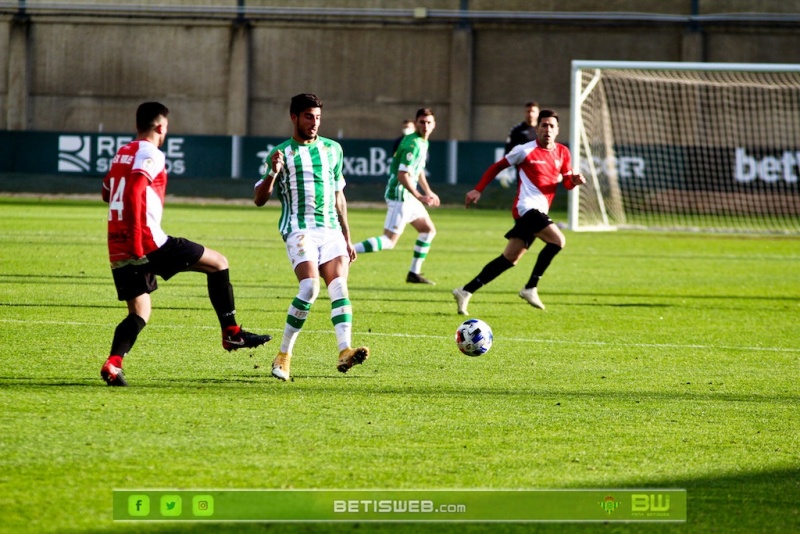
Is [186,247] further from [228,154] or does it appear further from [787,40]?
[787,40]

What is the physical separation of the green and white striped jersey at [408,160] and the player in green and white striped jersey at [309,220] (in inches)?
240

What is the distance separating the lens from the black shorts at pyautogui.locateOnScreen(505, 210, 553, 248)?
36.6ft

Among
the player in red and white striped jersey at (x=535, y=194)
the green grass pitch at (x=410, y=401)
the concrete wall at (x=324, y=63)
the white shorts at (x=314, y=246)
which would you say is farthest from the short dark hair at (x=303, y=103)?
the concrete wall at (x=324, y=63)

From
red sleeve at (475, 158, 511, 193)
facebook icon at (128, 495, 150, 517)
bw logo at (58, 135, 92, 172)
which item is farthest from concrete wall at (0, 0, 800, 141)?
facebook icon at (128, 495, 150, 517)

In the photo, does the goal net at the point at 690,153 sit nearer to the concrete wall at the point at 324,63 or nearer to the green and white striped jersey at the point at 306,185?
the concrete wall at the point at 324,63

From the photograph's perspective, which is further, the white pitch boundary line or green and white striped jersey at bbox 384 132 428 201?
green and white striped jersey at bbox 384 132 428 201

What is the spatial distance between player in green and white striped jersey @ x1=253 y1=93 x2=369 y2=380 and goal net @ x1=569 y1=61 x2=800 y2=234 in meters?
15.2

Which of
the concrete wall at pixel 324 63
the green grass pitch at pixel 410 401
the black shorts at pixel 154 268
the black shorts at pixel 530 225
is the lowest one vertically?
the green grass pitch at pixel 410 401

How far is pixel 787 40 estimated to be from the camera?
35.1m

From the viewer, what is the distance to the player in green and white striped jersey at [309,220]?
703cm

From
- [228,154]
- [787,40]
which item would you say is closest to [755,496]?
[228,154]

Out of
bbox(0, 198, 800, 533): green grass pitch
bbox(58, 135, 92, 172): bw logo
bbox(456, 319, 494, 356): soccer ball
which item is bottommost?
bbox(0, 198, 800, 533): green grass pitch

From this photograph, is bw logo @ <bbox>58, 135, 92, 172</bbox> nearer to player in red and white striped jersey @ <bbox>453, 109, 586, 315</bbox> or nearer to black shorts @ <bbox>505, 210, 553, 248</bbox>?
player in red and white striped jersey @ <bbox>453, 109, 586, 315</bbox>

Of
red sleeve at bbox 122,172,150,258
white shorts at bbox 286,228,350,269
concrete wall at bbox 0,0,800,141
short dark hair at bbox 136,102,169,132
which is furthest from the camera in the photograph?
concrete wall at bbox 0,0,800,141
